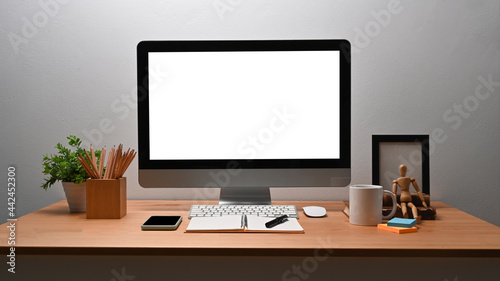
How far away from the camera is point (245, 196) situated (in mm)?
1185

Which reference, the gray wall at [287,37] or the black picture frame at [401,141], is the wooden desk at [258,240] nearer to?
the black picture frame at [401,141]

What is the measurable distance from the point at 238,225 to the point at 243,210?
16 cm

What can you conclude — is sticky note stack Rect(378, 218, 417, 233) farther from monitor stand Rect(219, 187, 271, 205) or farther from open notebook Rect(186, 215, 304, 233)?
monitor stand Rect(219, 187, 271, 205)

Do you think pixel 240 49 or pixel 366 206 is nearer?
pixel 366 206

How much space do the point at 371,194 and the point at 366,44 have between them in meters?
0.61

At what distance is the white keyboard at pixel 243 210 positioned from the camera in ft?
3.38

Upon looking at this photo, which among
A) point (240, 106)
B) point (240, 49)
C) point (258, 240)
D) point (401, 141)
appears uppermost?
point (240, 49)

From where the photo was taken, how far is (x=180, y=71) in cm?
114

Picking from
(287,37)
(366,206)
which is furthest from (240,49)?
(366,206)

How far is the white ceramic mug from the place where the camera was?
945mm

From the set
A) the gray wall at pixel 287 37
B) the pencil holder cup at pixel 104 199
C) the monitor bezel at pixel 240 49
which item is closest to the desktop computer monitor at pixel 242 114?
the monitor bezel at pixel 240 49

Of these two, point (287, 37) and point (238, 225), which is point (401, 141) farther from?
point (238, 225)

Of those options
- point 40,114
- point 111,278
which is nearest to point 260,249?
point 111,278

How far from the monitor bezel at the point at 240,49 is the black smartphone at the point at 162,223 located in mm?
205
